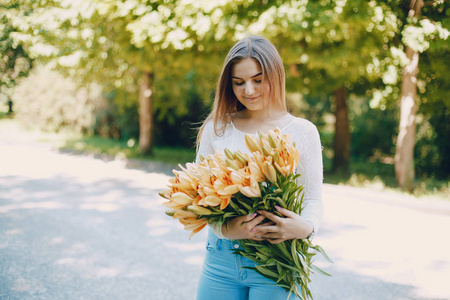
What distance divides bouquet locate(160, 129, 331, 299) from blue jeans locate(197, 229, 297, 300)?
70 millimetres

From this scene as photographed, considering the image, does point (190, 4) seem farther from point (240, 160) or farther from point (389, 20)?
point (240, 160)

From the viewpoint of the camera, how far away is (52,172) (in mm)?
10164

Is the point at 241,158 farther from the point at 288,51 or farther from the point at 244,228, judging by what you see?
the point at 288,51

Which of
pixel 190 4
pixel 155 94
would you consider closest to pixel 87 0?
pixel 190 4

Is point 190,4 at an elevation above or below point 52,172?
above

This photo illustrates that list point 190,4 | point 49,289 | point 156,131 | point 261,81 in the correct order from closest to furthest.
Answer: point 261,81 → point 49,289 → point 190,4 → point 156,131

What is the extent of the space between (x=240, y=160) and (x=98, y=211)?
5736 millimetres

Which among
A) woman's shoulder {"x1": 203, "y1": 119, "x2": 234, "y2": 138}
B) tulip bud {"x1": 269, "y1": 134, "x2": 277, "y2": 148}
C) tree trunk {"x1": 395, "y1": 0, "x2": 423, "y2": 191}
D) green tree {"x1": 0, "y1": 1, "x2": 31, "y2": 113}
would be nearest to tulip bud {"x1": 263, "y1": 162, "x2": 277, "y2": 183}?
tulip bud {"x1": 269, "y1": 134, "x2": 277, "y2": 148}

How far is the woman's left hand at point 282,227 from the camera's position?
5.32 feet

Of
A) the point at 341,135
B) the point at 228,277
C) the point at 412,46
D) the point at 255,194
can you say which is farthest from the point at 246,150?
the point at 341,135

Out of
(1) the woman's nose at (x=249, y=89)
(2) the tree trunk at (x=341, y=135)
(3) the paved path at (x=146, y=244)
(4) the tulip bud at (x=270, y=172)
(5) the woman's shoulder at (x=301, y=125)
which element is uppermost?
(1) the woman's nose at (x=249, y=89)

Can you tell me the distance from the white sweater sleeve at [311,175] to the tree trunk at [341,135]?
479 inches

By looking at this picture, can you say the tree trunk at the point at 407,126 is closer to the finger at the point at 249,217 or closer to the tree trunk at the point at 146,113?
the tree trunk at the point at 146,113

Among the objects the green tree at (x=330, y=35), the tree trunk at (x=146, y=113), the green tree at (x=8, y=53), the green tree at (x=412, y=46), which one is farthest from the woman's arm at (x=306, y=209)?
the tree trunk at (x=146, y=113)
